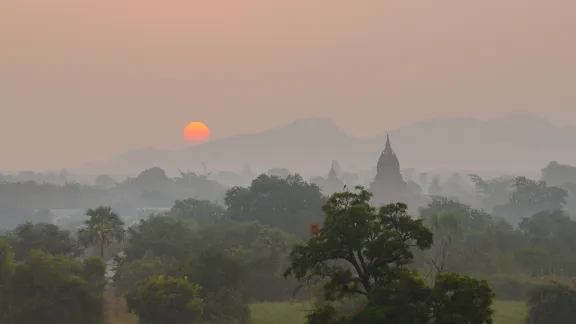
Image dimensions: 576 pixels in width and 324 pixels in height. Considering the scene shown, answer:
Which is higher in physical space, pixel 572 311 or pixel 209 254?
pixel 209 254

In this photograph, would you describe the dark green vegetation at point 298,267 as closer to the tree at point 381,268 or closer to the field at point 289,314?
the tree at point 381,268

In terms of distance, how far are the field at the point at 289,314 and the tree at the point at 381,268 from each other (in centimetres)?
2429

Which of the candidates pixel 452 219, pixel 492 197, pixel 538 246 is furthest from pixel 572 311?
pixel 492 197

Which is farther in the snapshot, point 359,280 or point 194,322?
point 194,322

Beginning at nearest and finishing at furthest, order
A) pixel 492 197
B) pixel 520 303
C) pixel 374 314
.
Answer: pixel 374 314 → pixel 520 303 → pixel 492 197

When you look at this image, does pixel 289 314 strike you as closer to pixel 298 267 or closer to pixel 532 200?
pixel 298 267

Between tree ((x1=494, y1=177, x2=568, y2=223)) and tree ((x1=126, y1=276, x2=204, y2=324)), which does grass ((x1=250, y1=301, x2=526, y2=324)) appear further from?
tree ((x1=494, y1=177, x2=568, y2=223))

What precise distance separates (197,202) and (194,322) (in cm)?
6094

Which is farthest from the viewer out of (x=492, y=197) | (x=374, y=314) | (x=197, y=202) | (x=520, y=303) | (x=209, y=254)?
(x=492, y=197)

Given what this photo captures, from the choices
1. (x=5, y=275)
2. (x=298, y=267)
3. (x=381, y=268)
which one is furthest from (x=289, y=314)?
(x=381, y=268)

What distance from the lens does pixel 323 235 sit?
24.9m

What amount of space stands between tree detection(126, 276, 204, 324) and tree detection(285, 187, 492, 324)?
1921 centimetres

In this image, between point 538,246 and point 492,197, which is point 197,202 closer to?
point 538,246

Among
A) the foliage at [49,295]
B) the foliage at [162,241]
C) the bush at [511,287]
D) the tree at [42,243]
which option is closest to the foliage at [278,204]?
the foliage at [162,241]
